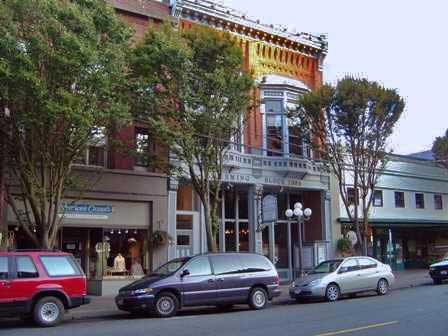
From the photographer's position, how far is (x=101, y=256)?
2255cm

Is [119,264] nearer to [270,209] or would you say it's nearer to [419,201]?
[270,209]

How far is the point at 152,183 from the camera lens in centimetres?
2386

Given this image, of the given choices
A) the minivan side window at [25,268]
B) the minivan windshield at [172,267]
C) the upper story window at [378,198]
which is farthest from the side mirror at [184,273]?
the upper story window at [378,198]

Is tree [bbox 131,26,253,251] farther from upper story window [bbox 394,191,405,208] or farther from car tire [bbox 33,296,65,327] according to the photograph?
upper story window [bbox 394,191,405,208]

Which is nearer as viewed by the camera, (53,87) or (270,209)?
(53,87)

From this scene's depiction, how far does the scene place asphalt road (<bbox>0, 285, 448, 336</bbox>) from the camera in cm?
1163

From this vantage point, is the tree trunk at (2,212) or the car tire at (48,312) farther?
the tree trunk at (2,212)

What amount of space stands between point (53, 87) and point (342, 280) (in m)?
11.3

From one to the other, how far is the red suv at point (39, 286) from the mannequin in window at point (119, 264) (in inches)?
316

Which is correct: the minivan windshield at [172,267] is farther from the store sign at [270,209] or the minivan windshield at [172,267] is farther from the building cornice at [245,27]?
the building cornice at [245,27]

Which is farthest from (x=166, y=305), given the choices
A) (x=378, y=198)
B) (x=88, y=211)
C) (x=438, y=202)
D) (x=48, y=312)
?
(x=438, y=202)

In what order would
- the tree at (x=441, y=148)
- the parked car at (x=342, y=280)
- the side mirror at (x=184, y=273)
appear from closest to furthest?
the side mirror at (x=184, y=273)
the parked car at (x=342, y=280)
the tree at (x=441, y=148)

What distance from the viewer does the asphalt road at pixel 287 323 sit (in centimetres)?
1163

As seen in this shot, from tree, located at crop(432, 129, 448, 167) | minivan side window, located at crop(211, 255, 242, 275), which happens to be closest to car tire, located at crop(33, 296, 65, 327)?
minivan side window, located at crop(211, 255, 242, 275)
